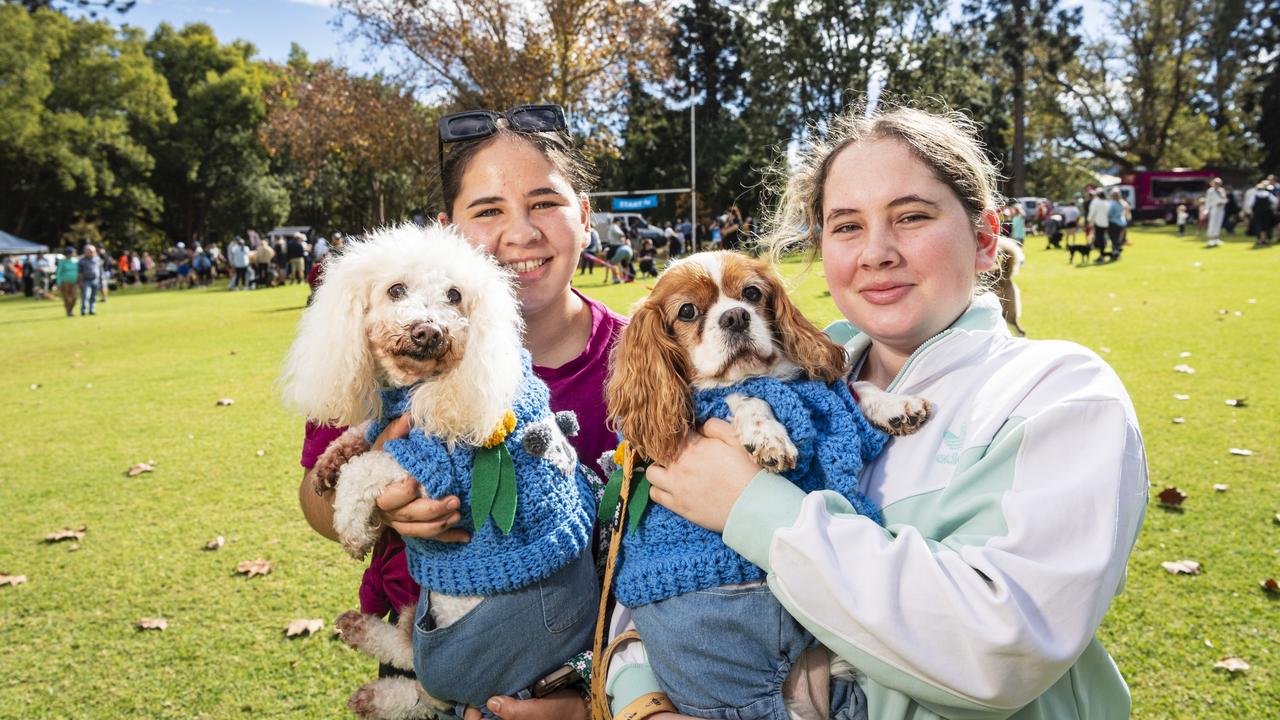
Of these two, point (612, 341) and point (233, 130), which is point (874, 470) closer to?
point (612, 341)

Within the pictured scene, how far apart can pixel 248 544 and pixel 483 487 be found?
12.8ft

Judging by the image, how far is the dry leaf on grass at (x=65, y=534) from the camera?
5.38 metres

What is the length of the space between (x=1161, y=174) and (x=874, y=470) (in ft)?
158

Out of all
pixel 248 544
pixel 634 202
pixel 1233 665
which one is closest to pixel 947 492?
pixel 1233 665

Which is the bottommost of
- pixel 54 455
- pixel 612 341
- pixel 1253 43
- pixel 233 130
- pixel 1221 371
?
pixel 54 455

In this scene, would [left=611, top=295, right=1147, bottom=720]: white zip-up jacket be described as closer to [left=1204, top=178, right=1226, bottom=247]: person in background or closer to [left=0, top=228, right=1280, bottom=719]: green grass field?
[left=0, top=228, right=1280, bottom=719]: green grass field

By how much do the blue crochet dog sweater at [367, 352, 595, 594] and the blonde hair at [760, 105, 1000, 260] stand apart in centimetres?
112

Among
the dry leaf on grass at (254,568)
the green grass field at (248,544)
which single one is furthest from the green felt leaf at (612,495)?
the dry leaf on grass at (254,568)

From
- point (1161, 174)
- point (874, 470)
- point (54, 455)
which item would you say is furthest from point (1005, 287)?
point (1161, 174)

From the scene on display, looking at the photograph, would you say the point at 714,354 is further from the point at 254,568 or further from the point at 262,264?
the point at 262,264

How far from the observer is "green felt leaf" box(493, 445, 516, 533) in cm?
218

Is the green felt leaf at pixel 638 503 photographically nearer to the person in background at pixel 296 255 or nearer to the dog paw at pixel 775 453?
the dog paw at pixel 775 453

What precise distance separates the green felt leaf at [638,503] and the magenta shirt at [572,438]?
677 mm

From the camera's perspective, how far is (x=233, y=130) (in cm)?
5012
